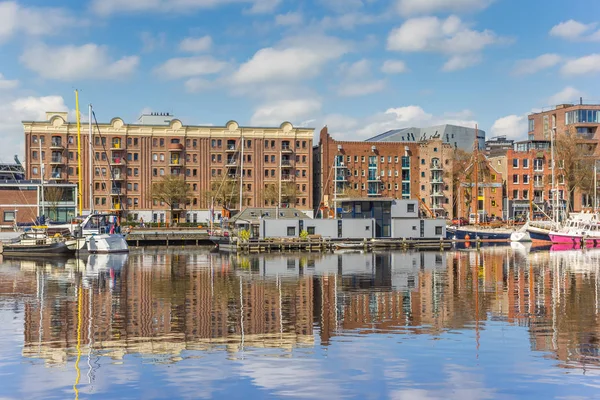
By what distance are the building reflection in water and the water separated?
0.12m

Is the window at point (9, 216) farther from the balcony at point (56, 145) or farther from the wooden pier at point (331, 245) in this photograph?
the wooden pier at point (331, 245)

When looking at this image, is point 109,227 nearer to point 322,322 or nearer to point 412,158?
point 322,322

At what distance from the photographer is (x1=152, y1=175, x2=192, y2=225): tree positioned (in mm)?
127438

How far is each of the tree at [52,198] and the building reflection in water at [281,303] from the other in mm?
46670

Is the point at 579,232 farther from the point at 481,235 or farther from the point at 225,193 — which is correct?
the point at 225,193

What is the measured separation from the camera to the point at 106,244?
8456cm

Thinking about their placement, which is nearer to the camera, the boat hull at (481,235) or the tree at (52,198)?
the boat hull at (481,235)

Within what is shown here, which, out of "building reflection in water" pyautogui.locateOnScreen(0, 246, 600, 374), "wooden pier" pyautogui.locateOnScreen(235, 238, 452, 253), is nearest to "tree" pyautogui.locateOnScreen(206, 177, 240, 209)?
"wooden pier" pyautogui.locateOnScreen(235, 238, 452, 253)

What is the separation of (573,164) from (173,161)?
2807 inches

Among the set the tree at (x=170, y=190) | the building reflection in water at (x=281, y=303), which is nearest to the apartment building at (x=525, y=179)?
the tree at (x=170, y=190)

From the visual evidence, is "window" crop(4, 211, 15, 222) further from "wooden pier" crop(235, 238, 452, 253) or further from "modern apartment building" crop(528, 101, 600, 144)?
"modern apartment building" crop(528, 101, 600, 144)

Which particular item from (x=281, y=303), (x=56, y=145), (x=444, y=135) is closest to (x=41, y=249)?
(x=281, y=303)

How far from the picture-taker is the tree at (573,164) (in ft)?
449

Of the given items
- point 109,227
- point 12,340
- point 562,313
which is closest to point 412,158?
point 109,227
